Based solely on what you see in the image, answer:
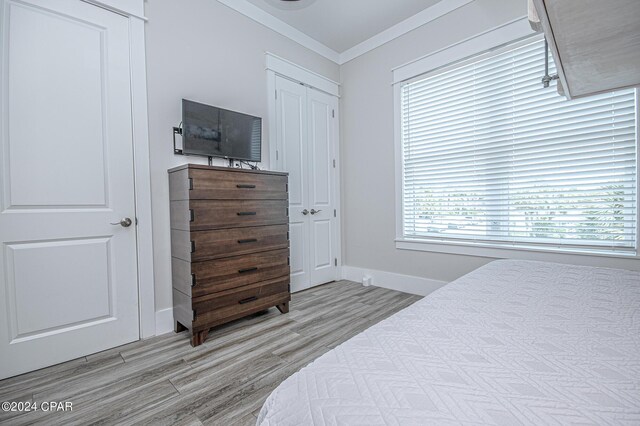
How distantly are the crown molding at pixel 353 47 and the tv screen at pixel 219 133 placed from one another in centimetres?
105

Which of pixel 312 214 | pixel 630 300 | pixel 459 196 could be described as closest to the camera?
pixel 630 300

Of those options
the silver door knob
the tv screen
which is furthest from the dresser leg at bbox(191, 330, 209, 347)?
the tv screen

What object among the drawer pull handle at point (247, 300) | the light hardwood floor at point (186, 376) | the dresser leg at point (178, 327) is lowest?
the light hardwood floor at point (186, 376)

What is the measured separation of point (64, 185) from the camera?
181 centimetres

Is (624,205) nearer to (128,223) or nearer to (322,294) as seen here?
(322,294)

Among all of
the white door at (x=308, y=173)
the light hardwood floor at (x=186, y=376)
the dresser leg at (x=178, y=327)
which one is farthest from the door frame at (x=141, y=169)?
the white door at (x=308, y=173)

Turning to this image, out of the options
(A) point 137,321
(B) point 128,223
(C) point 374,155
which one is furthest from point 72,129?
(C) point 374,155

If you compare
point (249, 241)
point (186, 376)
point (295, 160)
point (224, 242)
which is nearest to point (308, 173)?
point (295, 160)

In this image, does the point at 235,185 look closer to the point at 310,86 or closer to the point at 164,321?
the point at 164,321

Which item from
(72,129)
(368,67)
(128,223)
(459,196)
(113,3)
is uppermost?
(368,67)

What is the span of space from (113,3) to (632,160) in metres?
3.67

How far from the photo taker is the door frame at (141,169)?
206 cm

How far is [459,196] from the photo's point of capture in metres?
2.71

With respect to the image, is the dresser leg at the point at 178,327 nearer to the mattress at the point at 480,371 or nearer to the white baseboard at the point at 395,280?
the mattress at the point at 480,371
